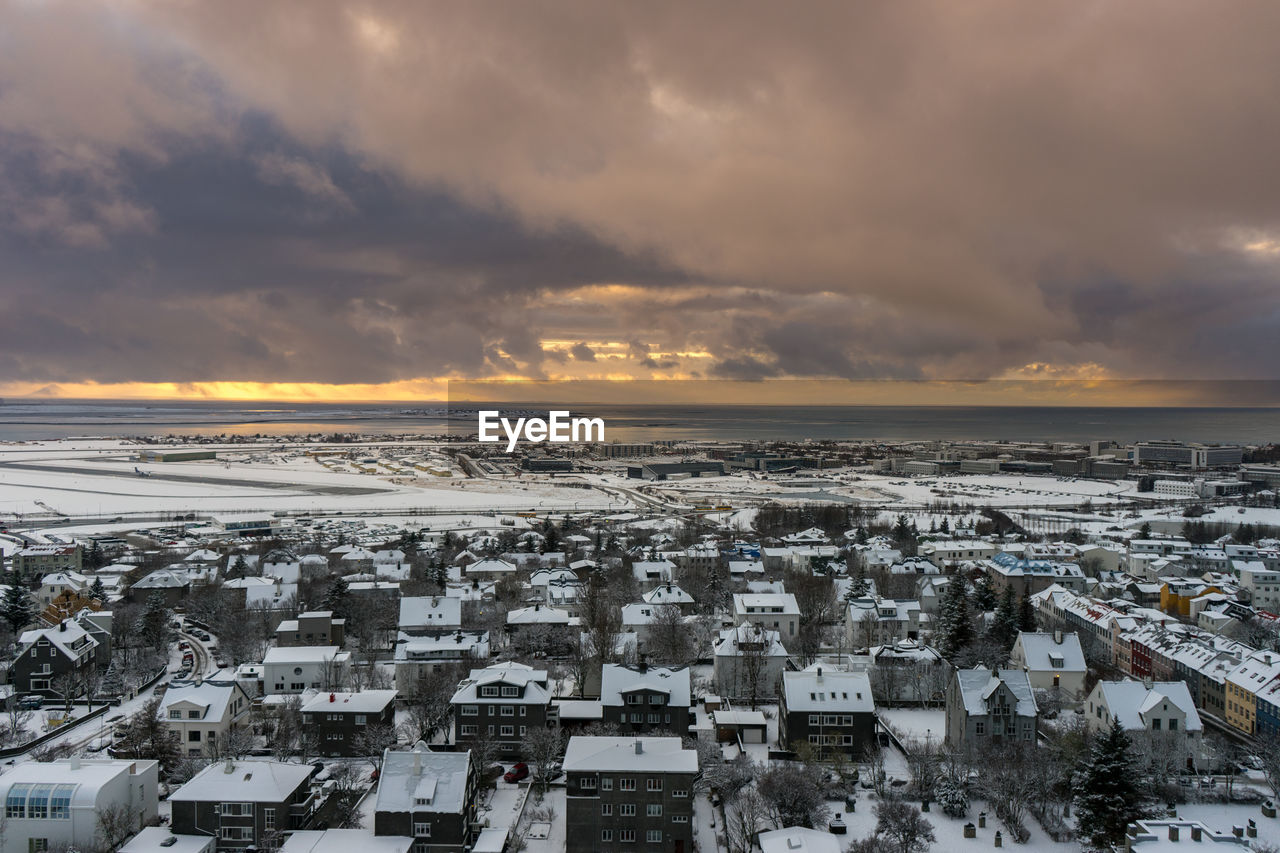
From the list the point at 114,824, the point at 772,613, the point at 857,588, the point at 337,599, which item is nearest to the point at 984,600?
the point at 857,588

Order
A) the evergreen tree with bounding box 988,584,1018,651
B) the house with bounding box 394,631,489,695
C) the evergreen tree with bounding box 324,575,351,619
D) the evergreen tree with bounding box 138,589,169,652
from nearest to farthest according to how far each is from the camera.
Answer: the house with bounding box 394,631,489,695 → the evergreen tree with bounding box 988,584,1018,651 → the evergreen tree with bounding box 138,589,169,652 → the evergreen tree with bounding box 324,575,351,619

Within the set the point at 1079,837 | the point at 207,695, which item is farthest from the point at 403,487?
the point at 1079,837

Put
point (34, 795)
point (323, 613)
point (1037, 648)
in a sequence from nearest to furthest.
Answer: point (34, 795) → point (1037, 648) → point (323, 613)

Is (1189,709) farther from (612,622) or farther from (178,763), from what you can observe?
(178,763)

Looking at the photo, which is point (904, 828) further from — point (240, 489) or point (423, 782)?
point (240, 489)

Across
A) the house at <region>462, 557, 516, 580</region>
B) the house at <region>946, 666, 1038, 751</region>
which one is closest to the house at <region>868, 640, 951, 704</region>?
the house at <region>946, 666, 1038, 751</region>

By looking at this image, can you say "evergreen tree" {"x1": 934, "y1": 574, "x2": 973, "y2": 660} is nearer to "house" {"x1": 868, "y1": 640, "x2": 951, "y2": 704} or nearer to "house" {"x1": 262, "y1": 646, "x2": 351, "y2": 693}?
"house" {"x1": 868, "y1": 640, "x2": 951, "y2": 704}
